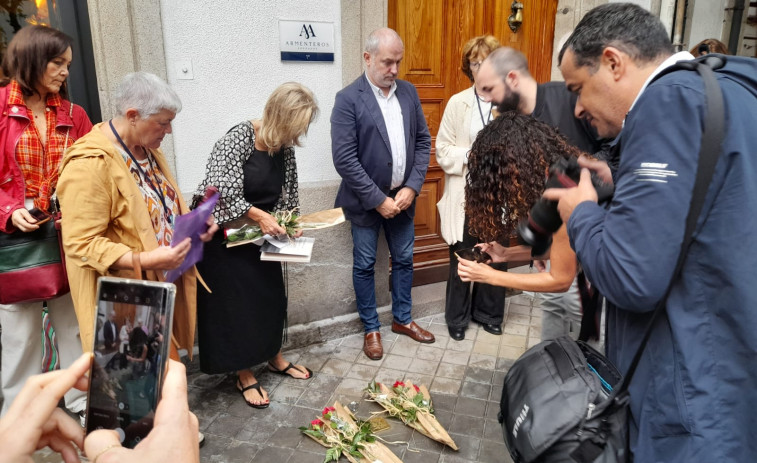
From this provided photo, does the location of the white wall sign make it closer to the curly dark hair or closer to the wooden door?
the wooden door

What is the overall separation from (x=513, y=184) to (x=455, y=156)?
199 centimetres

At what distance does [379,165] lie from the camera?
13.2 feet

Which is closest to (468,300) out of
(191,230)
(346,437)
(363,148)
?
(363,148)

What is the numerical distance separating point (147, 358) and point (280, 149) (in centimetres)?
248

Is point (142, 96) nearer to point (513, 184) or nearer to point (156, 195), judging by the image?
point (156, 195)

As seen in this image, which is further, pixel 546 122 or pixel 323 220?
pixel 323 220

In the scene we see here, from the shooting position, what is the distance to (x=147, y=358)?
104 centimetres

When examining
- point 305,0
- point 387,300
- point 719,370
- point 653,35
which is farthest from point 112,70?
point 719,370

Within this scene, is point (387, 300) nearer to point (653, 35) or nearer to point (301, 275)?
point (301, 275)

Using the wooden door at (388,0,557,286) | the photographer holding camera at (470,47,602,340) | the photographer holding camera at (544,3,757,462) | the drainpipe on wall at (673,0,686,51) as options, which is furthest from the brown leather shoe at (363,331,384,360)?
the drainpipe on wall at (673,0,686,51)

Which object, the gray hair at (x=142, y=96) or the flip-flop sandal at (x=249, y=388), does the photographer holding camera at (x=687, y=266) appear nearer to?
the gray hair at (x=142, y=96)

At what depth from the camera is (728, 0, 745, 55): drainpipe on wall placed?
6286 millimetres

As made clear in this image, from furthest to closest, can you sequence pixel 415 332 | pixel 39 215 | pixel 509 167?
pixel 415 332 < pixel 39 215 < pixel 509 167

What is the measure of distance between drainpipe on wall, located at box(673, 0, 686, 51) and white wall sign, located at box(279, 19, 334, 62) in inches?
159
